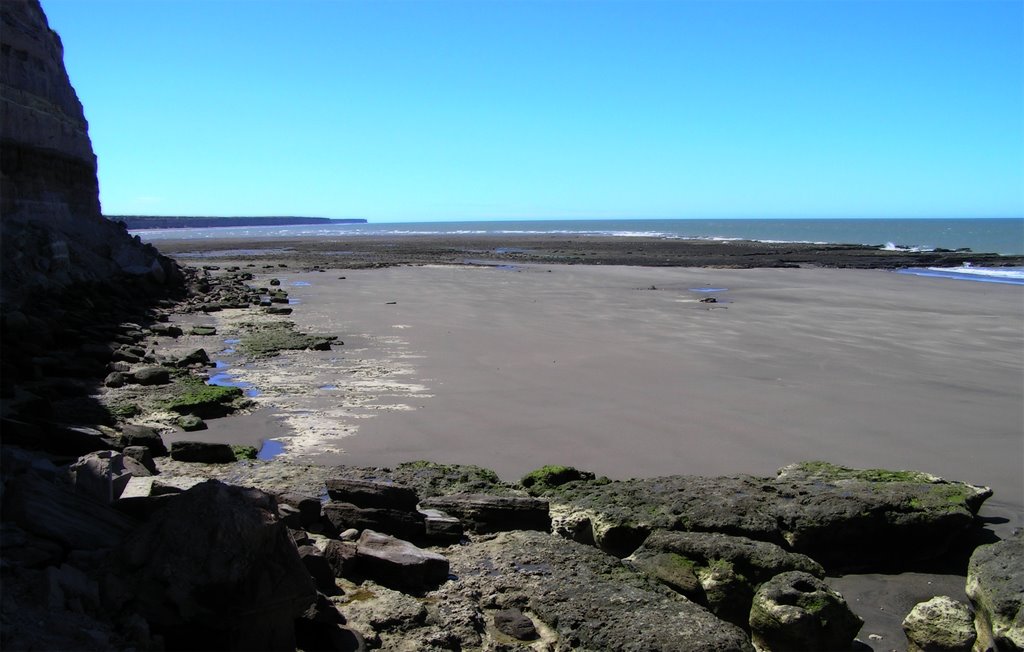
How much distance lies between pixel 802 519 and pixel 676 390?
5.09 meters

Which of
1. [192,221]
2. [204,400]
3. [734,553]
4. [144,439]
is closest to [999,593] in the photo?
[734,553]

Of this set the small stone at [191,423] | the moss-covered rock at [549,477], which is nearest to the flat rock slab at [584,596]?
the moss-covered rock at [549,477]

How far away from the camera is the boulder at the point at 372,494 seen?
219 inches

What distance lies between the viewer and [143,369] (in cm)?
1081

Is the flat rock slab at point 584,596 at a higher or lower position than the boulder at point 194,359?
lower

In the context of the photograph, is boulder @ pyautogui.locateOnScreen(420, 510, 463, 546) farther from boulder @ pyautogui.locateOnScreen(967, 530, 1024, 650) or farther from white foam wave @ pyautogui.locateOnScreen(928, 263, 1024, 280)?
white foam wave @ pyautogui.locateOnScreen(928, 263, 1024, 280)

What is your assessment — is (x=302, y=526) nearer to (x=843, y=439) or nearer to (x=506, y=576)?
(x=506, y=576)

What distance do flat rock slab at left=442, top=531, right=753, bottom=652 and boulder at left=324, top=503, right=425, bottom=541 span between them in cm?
34

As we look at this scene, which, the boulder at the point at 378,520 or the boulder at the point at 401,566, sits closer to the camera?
the boulder at the point at 401,566

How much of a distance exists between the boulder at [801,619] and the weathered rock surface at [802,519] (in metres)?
0.95

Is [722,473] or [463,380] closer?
[722,473]

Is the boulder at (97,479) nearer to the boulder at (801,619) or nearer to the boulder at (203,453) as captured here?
the boulder at (203,453)

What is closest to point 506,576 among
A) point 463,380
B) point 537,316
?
point 463,380

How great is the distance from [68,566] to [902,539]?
5311 mm
